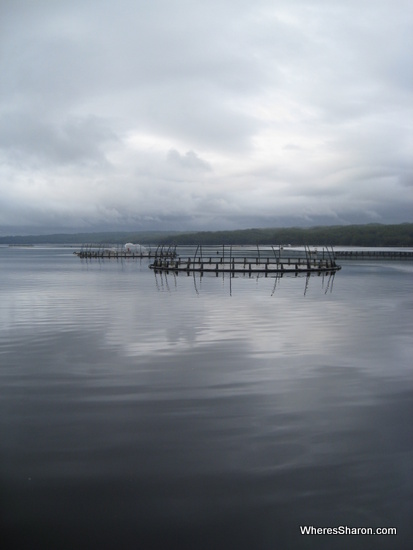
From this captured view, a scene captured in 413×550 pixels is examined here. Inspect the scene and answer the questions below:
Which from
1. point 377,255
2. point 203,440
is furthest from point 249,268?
point 377,255

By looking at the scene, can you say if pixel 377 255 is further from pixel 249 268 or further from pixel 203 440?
pixel 203 440

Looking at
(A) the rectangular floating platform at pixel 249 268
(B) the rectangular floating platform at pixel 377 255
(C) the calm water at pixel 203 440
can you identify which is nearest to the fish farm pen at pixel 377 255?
(B) the rectangular floating platform at pixel 377 255

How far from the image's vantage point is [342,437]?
7.99 metres

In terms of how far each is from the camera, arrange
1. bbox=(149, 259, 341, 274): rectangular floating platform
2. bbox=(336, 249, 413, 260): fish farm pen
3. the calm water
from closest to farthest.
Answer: the calm water < bbox=(149, 259, 341, 274): rectangular floating platform < bbox=(336, 249, 413, 260): fish farm pen

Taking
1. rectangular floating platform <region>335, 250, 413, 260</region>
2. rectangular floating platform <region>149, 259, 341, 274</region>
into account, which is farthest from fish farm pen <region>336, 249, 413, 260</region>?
rectangular floating platform <region>149, 259, 341, 274</region>

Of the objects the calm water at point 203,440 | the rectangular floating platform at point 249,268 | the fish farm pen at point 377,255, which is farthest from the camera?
the fish farm pen at point 377,255

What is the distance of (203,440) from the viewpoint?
25.5ft

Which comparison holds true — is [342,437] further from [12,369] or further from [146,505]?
[12,369]

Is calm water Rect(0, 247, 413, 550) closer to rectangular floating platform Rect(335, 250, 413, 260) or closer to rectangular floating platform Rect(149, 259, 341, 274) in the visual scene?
rectangular floating platform Rect(149, 259, 341, 274)

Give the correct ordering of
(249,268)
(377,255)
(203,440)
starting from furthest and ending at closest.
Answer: (377,255), (249,268), (203,440)

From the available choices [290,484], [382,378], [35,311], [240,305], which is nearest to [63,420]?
[290,484]

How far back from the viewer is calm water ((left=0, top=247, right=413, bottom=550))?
5.72m

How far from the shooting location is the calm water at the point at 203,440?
5.72 meters

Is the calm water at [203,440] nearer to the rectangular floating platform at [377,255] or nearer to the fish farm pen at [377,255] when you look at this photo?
the rectangular floating platform at [377,255]
